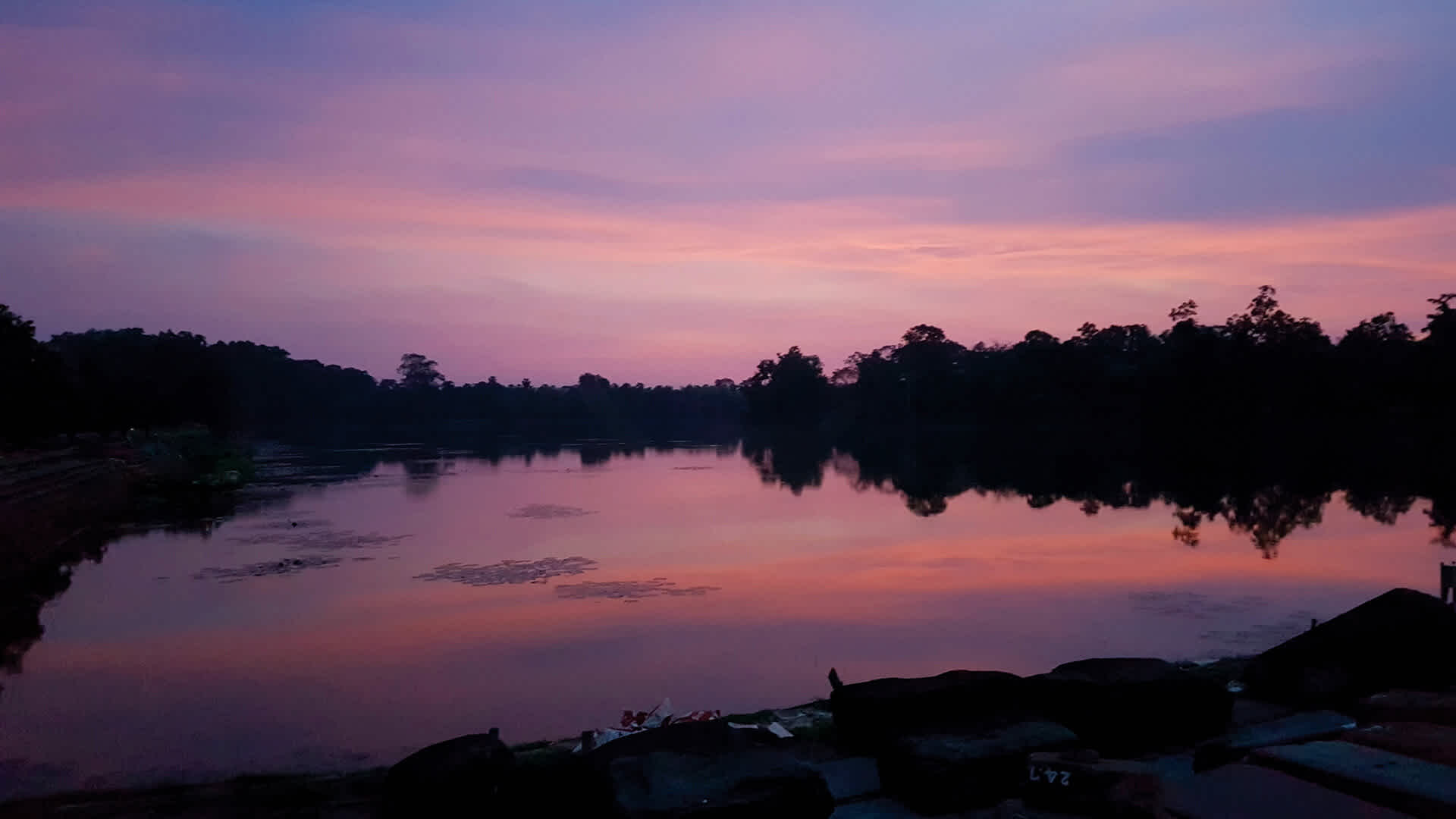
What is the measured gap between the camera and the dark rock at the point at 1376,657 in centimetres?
667

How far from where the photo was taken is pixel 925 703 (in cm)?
606

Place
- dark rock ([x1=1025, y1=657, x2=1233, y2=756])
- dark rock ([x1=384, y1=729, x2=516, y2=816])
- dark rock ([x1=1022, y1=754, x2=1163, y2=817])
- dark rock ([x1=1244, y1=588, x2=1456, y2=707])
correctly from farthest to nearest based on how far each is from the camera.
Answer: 1. dark rock ([x1=1244, y1=588, x2=1456, y2=707])
2. dark rock ([x1=1025, y1=657, x2=1233, y2=756])
3. dark rock ([x1=384, y1=729, x2=516, y2=816])
4. dark rock ([x1=1022, y1=754, x2=1163, y2=817])

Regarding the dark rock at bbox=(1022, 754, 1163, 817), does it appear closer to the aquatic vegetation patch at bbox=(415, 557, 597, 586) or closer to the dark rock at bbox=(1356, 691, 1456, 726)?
the dark rock at bbox=(1356, 691, 1456, 726)

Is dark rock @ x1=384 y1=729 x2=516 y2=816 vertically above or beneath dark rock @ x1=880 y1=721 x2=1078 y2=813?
beneath

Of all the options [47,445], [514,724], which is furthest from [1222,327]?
[514,724]

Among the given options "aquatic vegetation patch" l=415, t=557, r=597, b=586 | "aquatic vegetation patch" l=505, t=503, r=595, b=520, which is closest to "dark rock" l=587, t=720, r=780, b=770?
"aquatic vegetation patch" l=415, t=557, r=597, b=586

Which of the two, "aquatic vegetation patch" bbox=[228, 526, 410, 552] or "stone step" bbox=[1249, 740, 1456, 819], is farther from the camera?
"aquatic vegetation patch" bbox=[228, 526, 410, 552]

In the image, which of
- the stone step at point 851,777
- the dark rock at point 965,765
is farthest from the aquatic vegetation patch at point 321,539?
the dark rock at point 965,765

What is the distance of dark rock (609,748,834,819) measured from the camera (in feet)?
14.8

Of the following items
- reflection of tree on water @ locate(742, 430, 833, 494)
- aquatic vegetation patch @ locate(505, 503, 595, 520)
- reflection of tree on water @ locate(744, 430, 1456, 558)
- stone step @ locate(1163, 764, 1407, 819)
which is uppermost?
stone step @ locate(1163, 764, 1407, 819)

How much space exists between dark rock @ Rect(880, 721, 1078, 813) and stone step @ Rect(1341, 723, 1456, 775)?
1388mm

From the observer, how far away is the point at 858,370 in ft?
401

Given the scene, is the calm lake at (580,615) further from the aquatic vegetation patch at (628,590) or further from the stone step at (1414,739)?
the stone step at (1414,739)

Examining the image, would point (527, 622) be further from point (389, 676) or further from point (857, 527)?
point (857, 527)
